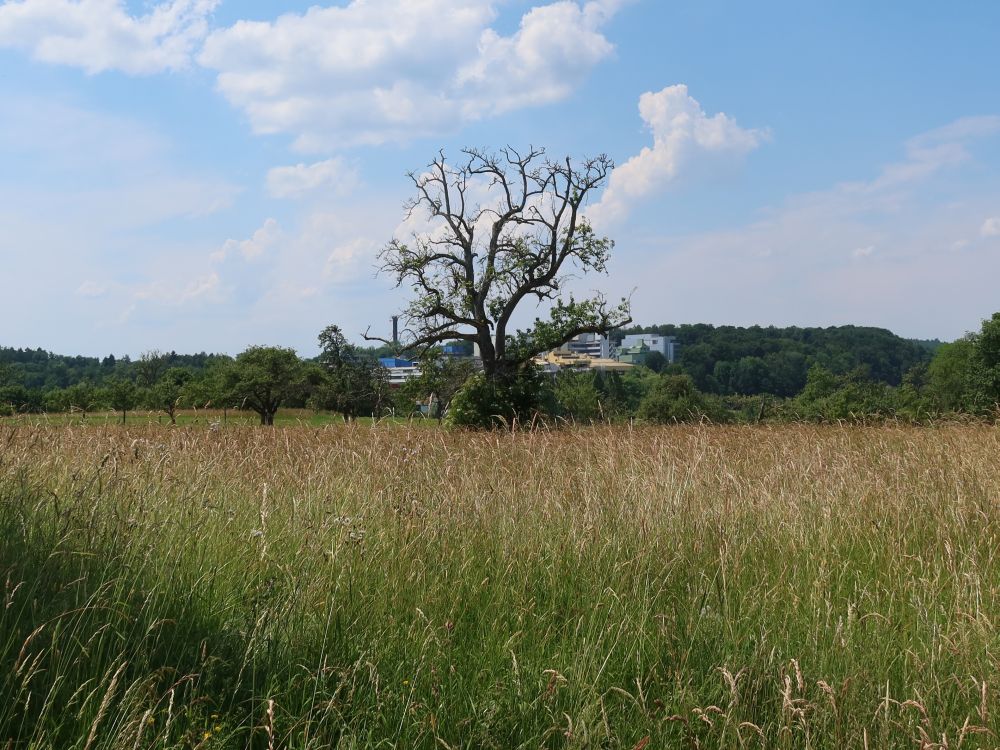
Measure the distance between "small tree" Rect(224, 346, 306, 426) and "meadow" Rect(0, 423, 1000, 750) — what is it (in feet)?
137

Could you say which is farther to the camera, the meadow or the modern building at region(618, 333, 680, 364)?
the modern building at region(618, 333, 680, 364)

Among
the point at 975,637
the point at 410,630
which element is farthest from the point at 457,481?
the point at 975,637

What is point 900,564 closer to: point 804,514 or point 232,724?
point 804,514

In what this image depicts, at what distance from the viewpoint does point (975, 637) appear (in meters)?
3.39

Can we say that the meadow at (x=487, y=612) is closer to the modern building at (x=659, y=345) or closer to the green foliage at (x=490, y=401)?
the green foliage at (x=490, y=401)

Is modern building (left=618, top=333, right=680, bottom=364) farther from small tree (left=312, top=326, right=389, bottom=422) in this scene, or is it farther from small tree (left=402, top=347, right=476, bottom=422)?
small tree (left=402, top=347, right=476, bottom=422)

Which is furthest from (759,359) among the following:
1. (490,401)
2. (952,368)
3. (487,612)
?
(487,612)

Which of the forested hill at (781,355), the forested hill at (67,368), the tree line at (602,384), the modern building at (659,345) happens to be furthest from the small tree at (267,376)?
the modern building at (659,345)

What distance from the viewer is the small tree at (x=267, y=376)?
4622 centimetres

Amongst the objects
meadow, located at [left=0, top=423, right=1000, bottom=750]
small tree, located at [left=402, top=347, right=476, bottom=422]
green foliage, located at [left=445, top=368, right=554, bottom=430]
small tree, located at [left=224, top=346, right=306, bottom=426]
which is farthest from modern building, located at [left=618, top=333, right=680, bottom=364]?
meadow, located at [left=0, top=423, right=1000, bottom=750]

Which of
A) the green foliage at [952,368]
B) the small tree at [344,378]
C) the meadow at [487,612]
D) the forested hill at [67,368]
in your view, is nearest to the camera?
the meadow at [487,612]

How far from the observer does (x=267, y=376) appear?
4728 centimetres

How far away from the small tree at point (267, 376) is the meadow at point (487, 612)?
41.8 metres

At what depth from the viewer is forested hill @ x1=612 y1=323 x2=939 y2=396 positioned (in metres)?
81.6
